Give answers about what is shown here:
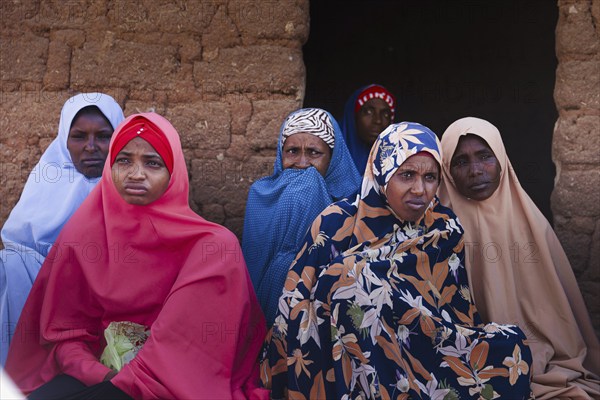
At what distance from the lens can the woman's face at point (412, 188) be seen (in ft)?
9.88

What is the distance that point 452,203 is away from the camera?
3.51m

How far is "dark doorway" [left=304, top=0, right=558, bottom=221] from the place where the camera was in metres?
6.66

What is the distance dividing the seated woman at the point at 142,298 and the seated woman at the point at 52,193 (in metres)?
0.30

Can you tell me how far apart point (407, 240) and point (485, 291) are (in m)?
0.57

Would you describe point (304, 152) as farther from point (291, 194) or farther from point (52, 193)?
point (52, 193)

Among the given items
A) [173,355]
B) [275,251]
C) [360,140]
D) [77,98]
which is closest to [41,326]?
[173,355]

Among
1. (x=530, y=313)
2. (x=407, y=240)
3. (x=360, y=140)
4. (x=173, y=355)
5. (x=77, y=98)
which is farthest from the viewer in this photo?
(x=360, y=140)

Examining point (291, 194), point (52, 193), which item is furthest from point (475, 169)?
point (52, 193)

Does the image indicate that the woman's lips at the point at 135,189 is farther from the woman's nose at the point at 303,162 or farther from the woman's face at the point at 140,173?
the woman's nose at the point at 303,162

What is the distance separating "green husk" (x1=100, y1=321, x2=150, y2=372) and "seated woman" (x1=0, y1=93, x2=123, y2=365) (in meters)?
0.59

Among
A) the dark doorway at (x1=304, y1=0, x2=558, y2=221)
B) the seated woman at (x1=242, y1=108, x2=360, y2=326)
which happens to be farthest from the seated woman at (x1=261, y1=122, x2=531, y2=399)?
the dark doorway at (x1=304, y1=0, x2=558, y2=221)

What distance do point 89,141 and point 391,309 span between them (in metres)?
1.91

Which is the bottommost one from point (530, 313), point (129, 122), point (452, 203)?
point (530, 313)

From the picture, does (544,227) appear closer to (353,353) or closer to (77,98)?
(353,353)
